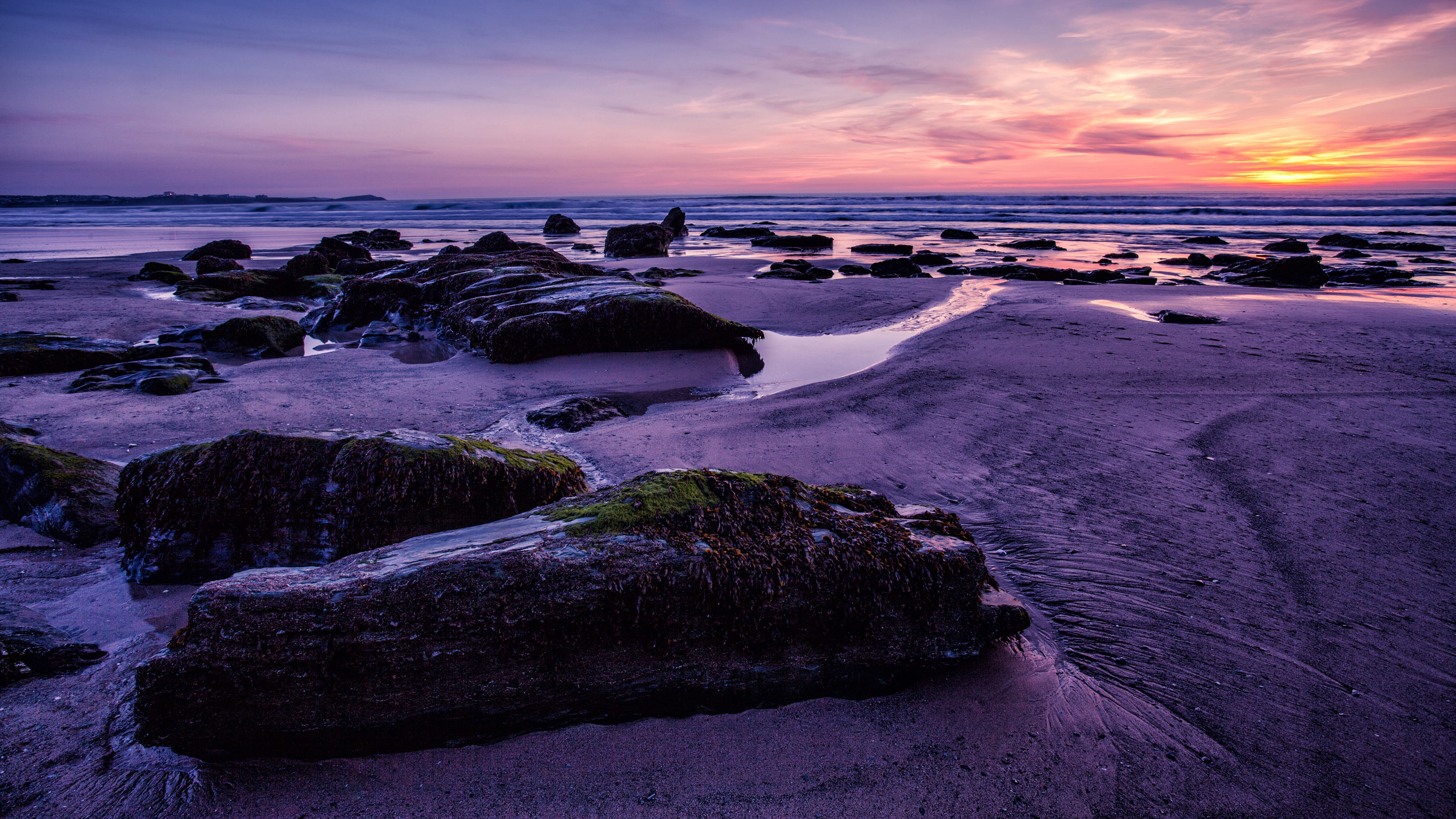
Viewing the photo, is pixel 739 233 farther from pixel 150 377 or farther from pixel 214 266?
pixel 150 377

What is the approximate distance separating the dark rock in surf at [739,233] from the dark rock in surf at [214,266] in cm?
1993

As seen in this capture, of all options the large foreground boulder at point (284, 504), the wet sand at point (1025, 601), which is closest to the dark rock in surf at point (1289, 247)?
the wet sand at point (1025, 601)

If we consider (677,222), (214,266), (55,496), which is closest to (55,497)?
(55,496)

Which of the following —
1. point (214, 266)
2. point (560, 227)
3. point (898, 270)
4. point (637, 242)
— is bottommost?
point (214, 266)

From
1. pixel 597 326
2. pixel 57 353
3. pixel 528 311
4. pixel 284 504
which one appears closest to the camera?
pixel 284 504

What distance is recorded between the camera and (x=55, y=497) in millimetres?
3795

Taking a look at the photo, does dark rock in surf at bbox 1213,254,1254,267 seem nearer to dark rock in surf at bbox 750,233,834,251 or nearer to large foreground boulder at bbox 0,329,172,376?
dark rock in surf at bbox 750,233,834,251

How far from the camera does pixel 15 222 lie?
4438cm

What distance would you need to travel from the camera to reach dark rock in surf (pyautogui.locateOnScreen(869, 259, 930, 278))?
54.9ft

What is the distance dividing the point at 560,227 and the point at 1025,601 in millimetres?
35699

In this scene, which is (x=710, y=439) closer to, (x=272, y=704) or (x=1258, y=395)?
(x=272, y=704)

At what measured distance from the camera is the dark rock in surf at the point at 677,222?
32938mm

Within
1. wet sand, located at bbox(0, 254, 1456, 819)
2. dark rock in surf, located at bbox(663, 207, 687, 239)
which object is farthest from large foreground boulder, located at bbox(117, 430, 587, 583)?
dark rock in surf, located at bbox(663, 207, 687, 239)

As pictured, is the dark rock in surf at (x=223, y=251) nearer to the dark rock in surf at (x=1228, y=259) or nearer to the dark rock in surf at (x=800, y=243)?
the dark rock in surf at (x=800, y=243)
